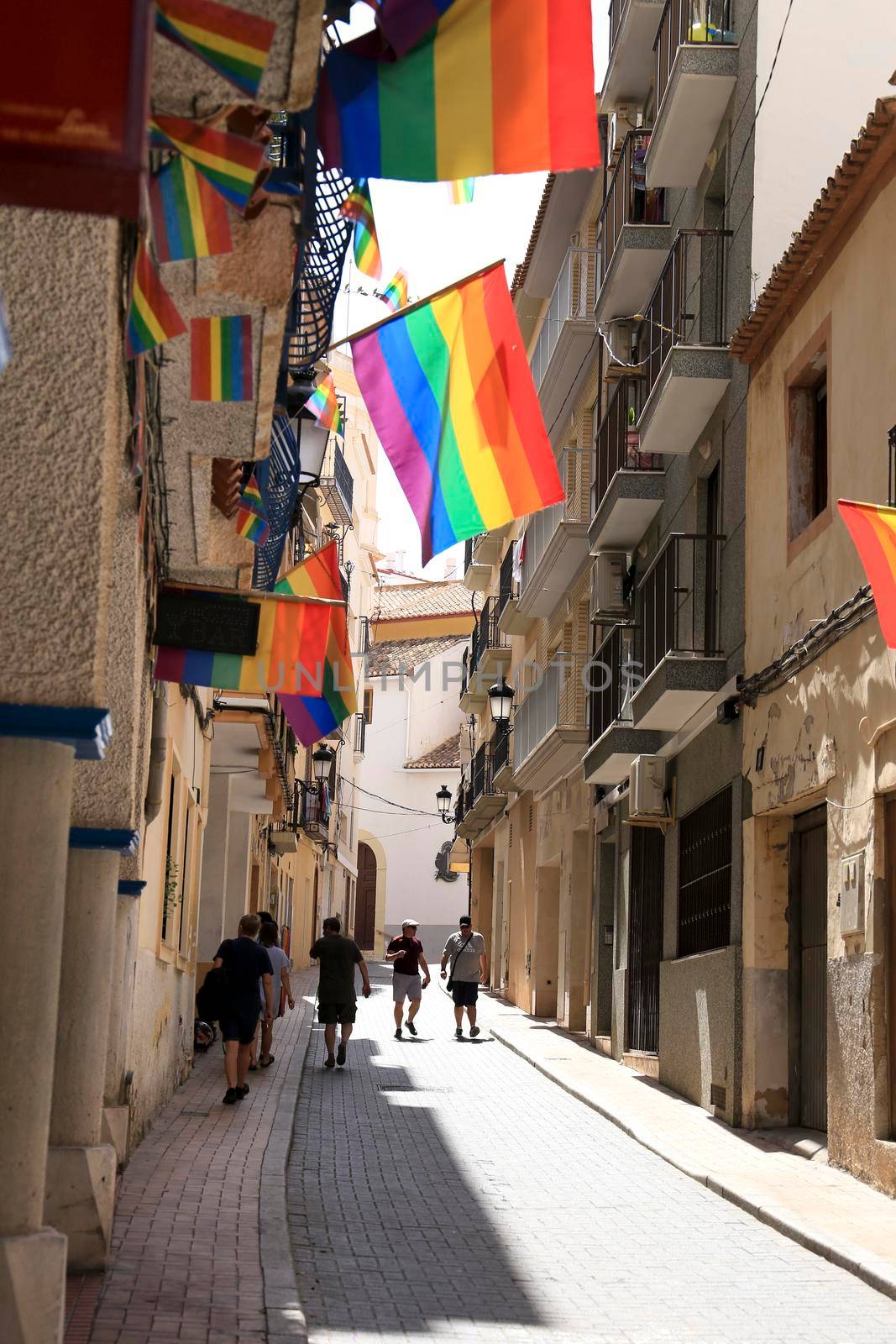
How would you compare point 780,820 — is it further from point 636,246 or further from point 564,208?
point 564,208

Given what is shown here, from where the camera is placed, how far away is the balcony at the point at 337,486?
143 ft

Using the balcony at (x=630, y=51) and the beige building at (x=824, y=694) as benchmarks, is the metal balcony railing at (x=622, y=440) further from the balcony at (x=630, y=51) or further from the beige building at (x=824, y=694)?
the beige building at (x=824, y=694)

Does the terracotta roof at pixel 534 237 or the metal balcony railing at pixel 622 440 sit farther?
the terracotta roof at pixel 534 237

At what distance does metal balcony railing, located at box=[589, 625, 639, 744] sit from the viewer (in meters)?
18.6

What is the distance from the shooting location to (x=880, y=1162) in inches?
411

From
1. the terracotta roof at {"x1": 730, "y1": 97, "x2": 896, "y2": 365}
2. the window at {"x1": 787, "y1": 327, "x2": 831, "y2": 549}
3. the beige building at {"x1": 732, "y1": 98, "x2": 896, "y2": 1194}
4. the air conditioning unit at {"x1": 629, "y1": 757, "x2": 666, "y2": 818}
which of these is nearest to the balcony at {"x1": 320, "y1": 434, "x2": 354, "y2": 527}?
the air conditioning unit at {"x1": 629, "y1": 757, "x2": 666, "y2": 818}

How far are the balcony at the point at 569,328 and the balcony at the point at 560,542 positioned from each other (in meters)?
1.01

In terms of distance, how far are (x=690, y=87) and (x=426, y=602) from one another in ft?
169

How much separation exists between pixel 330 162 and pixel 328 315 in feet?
10.3

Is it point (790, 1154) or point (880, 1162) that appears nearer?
point (880, 1162)

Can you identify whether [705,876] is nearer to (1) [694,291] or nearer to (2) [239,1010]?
(2) [239,1010]

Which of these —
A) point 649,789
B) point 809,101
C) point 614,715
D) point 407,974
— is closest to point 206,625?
point 809,101

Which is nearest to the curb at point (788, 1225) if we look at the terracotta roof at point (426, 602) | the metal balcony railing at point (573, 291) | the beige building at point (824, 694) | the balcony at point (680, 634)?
the beige building at point (824, 694)

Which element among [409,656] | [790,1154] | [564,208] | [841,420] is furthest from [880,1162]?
[409,656]
